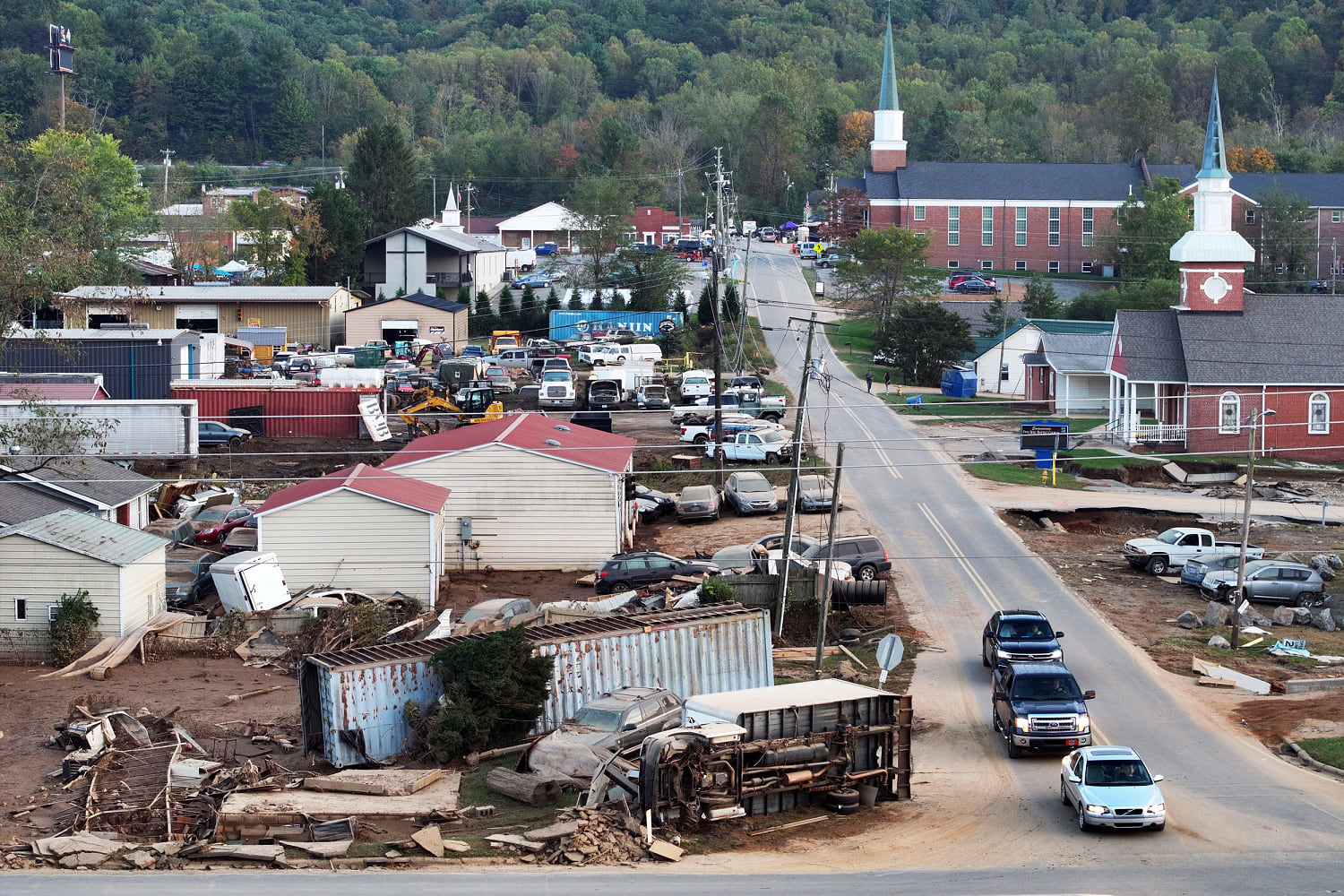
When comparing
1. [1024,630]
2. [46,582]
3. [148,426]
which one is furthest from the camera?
[148,426]

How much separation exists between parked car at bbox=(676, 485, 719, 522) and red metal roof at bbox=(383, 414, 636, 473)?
2219mm

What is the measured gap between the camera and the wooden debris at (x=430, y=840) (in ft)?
60.2

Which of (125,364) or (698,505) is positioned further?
(125,364)

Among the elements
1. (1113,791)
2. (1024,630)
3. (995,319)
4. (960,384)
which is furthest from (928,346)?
(1113,791)

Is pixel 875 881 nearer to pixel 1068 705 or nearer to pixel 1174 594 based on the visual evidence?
pixel 1068 705

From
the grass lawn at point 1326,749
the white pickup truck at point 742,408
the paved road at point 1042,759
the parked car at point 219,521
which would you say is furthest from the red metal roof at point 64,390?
the grass lawn at point 1326,749

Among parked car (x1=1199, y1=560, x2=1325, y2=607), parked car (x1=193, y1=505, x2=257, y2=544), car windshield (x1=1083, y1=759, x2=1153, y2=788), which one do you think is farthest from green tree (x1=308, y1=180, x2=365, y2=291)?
car windshield (x1=1083, y1=759, x2=1153, y2=788)

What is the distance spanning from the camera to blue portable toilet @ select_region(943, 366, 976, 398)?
65.9m

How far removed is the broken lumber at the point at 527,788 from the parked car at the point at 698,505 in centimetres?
2251

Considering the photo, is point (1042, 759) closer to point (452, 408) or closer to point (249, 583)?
point (249, 583)

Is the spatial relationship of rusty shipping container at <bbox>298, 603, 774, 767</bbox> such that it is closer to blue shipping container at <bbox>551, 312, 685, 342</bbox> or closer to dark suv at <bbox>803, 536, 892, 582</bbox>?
dark suv at <bbox>803, 536, 892, 582</bbox>

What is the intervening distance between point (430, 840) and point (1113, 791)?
8.51 m

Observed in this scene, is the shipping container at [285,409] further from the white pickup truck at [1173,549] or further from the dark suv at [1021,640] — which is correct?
the dark suv at [1021,640]

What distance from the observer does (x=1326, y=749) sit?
2306 centimetres
